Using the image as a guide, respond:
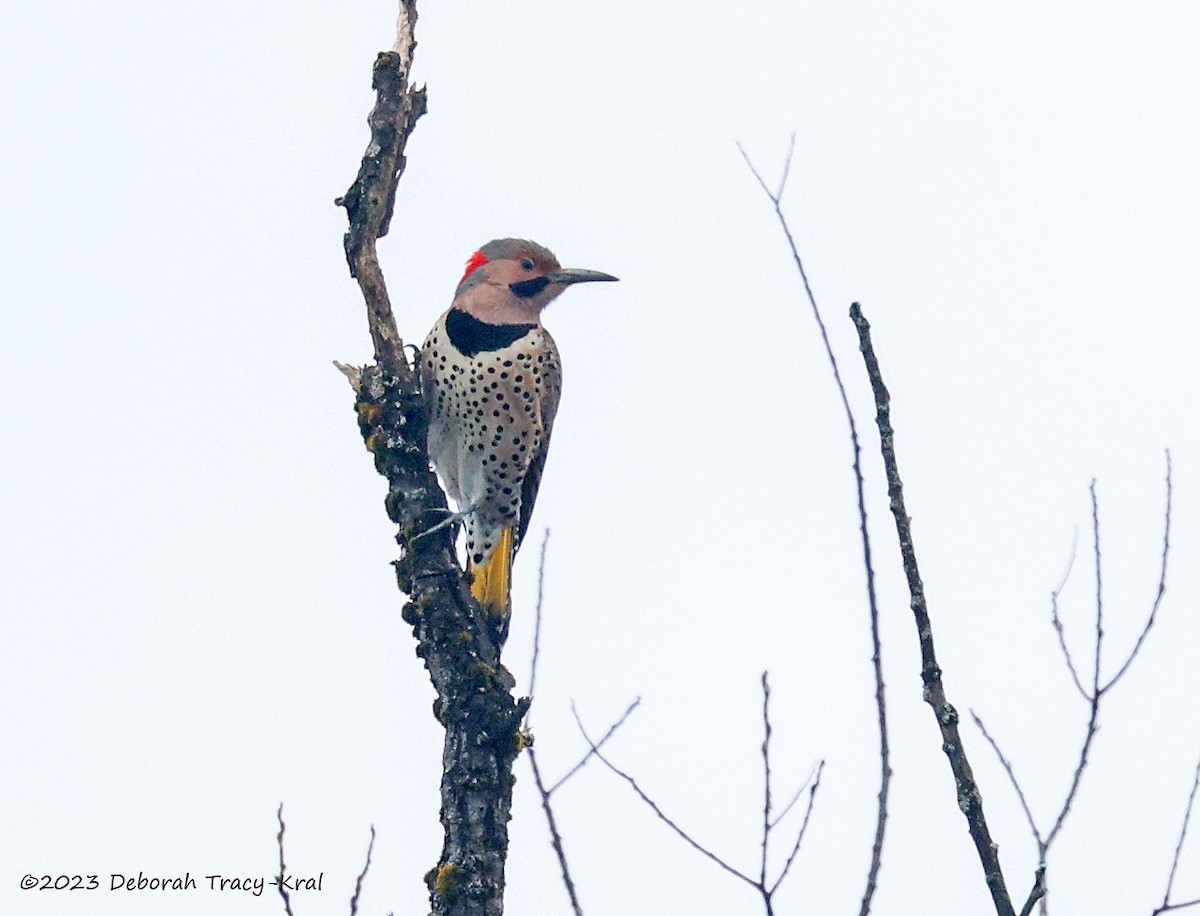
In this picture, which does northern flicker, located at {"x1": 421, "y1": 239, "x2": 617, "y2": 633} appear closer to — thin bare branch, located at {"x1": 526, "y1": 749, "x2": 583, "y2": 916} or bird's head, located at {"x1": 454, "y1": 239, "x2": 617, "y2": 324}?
bird's head, located at {"x1": 454, "y1": 239, "x2": 617, "y2": 324}

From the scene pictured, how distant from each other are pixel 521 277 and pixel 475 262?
0.90ft

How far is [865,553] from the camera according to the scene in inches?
126

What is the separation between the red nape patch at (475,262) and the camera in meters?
6.79

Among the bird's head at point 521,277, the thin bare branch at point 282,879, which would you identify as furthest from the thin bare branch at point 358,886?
the bird's head at point 521,277

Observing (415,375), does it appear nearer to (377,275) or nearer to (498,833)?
(377,275)

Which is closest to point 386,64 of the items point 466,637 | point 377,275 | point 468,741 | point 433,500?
point 377,275

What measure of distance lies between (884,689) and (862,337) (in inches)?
27.1

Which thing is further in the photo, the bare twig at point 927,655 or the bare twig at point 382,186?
the bare twig at point 382,186

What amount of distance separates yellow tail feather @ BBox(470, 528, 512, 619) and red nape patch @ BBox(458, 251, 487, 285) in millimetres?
1162

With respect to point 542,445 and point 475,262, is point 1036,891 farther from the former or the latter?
point 475,262

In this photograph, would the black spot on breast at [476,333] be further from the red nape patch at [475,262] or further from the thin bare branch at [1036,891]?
the thin bare branch at [1036,891]

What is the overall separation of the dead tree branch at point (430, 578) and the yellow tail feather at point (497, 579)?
125 cm

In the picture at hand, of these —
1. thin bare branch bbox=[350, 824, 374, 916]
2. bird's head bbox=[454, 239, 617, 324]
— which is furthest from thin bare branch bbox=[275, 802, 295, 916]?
bird's head bbox=[454, 239, 617, 324]

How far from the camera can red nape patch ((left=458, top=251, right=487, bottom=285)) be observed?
6.79 metres
